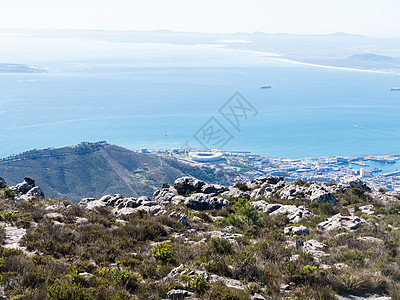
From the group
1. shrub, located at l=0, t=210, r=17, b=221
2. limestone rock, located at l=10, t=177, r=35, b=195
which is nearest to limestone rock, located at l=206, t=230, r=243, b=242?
shrub, located at l=0, t=210, r=17, b=221

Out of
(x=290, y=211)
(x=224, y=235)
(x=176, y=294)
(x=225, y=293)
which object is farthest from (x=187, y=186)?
(x=225, y=293)

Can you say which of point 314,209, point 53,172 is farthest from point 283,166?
point 314,209

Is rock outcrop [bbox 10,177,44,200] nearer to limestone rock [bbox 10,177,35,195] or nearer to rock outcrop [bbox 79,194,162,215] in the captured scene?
limestone rock [bbox 10,177,35,195]

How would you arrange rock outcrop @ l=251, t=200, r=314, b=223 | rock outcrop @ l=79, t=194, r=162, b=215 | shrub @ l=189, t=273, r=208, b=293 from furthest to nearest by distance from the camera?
rock outcrop @ l=251, t=200, r=314, b=223
rock outcrop @ l=79, t=194, r=162, b=215
shrub @ l=189, t=273, r=208, b=293

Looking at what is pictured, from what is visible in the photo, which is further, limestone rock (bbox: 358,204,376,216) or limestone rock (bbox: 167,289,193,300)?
limestone rock (bbox: 358,204,376,216)

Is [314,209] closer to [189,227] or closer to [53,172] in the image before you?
[189,227]

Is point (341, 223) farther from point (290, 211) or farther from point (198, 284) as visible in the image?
point (198, 284)
